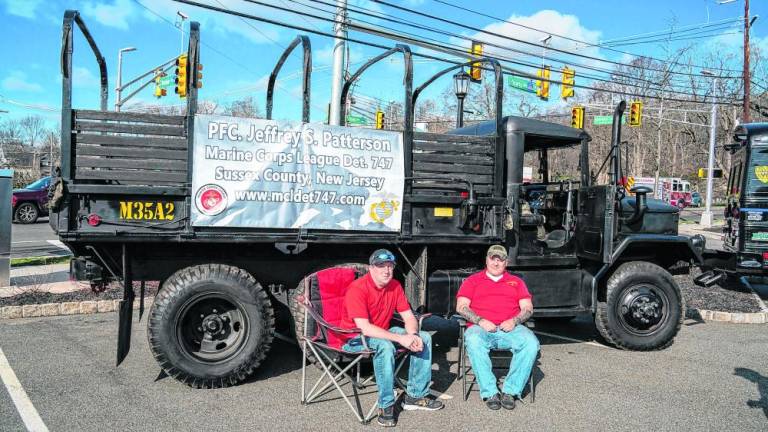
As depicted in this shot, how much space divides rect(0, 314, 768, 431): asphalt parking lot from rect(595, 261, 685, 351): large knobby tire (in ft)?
0.63

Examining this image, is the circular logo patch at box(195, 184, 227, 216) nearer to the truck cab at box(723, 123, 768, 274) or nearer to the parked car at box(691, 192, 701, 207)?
the truck cab at box(723, 123, 768, 274)

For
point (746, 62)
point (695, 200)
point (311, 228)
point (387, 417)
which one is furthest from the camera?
point (695, 200)

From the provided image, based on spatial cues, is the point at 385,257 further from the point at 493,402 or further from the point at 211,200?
the point at 211,200

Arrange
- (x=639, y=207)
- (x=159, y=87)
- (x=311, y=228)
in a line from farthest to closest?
1. (x=159, y=87)
2. (x=639, y=207)
3. (x=311, y=228)

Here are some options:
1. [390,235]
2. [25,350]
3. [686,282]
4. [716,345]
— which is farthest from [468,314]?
[686,282]

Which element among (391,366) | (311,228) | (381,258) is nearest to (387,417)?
(391,366)

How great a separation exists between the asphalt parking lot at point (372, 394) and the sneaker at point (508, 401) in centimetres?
5

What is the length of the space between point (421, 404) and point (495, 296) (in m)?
1.11

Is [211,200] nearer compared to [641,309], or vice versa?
[211,200]

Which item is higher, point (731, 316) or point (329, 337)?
point (329, 337)

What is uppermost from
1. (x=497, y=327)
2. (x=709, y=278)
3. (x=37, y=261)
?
(x=709, y=278)

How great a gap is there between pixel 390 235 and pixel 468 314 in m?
1.07

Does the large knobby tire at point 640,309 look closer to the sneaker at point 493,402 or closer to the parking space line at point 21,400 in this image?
the sneaker at point 493,402

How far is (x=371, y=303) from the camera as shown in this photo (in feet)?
14.1
